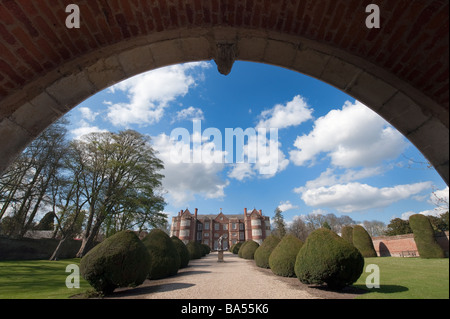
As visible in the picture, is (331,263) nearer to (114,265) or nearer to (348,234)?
(114,265)

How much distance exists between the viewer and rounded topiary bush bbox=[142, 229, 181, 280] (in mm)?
10750

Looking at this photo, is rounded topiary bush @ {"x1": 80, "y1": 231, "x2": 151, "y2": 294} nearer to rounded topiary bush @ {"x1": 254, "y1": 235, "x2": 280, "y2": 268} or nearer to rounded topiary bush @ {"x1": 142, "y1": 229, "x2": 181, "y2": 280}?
rounded topiary bush @ {"x1": 142, "y1": 229, "x2": 181, "y2": 280}

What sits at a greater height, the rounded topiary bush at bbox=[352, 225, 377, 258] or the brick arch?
the brick arch

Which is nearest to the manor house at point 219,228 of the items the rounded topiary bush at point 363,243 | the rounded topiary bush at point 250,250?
the rounded topiary bush at point 250,250

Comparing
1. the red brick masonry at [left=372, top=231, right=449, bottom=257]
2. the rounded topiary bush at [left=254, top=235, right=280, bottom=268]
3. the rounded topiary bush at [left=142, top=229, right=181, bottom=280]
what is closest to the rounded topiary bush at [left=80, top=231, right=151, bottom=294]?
the rounded topiary bush at [left=142, top=229, right=181, bottom=280]

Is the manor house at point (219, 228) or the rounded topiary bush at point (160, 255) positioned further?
the manor house at point (219, 228)

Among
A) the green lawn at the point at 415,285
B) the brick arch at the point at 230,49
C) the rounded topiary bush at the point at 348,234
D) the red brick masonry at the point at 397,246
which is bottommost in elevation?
the green lawn at the point at 415,285

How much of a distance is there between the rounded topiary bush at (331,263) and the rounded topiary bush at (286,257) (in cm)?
255

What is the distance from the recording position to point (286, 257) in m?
10.7

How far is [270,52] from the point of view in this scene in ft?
9.88

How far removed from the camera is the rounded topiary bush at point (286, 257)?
34.6 feet

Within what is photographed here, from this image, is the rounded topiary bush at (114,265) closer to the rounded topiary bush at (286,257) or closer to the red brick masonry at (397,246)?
the rounded topiary bush at (286,257)

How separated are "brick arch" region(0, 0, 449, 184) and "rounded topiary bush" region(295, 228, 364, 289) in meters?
6.25

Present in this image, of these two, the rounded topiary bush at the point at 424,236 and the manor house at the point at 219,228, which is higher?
the manor house at the point at 219,228
